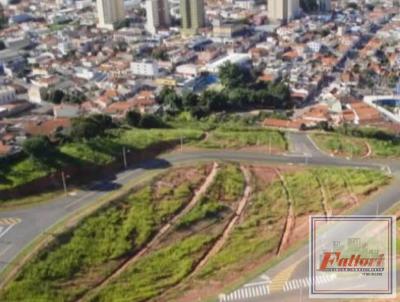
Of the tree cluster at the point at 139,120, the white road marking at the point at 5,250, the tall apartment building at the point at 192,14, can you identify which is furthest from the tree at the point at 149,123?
the tall apartment building at the point at 192,14

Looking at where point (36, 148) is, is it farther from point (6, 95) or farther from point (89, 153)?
point (6, 95)

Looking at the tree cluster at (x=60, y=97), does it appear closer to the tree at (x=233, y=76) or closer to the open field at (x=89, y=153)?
the tree at (x=233, y=76)

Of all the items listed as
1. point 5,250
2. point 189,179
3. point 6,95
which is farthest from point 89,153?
point 6,95

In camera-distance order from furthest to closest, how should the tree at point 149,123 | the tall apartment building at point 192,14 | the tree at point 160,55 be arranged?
the tall apartment building at point 192,14 < the tree at point 160,55 < the tree at point 149,123

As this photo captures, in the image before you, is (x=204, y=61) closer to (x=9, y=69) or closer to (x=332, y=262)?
(x=9, y=69)

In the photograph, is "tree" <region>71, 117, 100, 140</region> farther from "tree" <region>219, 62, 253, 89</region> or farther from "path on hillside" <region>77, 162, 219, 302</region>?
"tree" <region>219, 62, 253, 89</region>
